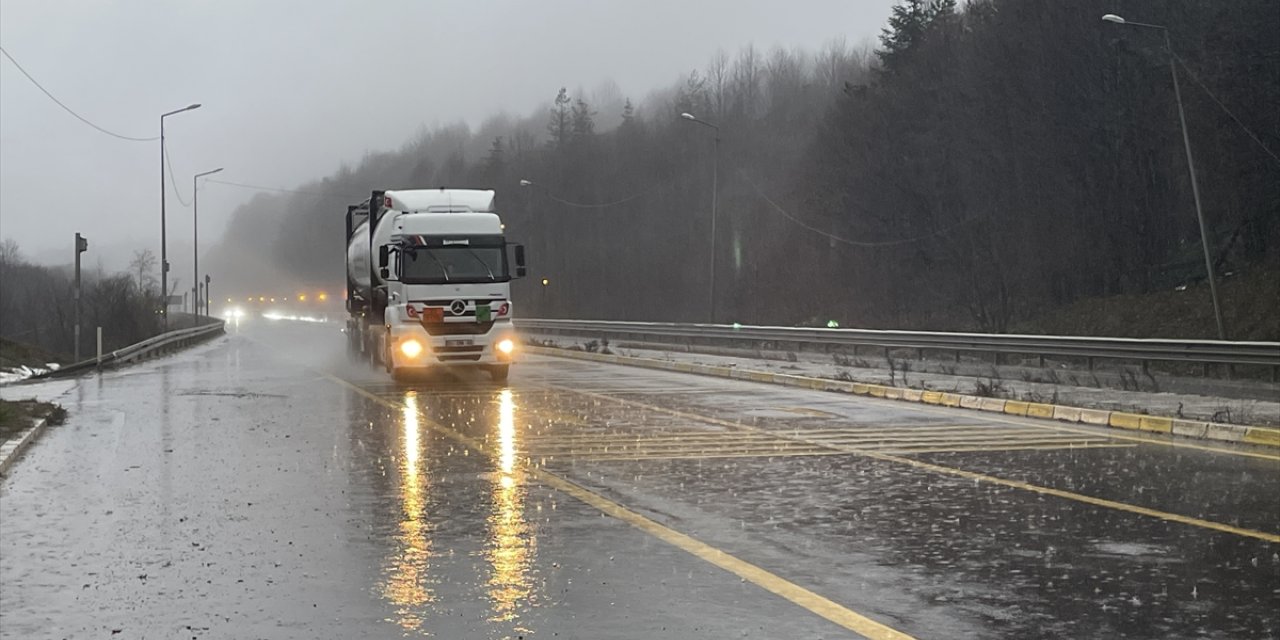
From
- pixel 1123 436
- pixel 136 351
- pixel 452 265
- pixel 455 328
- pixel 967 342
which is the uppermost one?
pixel 452 265

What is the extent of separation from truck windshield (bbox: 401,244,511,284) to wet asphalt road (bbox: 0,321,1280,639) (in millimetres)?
7653

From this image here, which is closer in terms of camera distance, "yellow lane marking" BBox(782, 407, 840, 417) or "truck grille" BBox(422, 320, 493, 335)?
"yellow lane marking" BBox(782, 407, 840, 417)

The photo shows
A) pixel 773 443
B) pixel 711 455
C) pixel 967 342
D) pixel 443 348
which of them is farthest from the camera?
pixel 967 342

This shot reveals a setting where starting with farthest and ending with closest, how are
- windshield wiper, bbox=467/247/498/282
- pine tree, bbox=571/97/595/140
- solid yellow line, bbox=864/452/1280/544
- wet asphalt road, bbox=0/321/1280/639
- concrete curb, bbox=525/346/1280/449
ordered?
1. pine tree, bbox=571/97/595/140
2. windshield wiper, bbox=467/247/498/282
3. concrete curb, bbox=525/346/1280/449
4. solid yellow line, bbox=864/452/1280/544
5. wet asphalt road, bbox=0/321/1280/639

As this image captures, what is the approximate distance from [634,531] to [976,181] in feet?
149

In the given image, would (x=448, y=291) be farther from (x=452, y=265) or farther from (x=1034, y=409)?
(x=1034, y=409)

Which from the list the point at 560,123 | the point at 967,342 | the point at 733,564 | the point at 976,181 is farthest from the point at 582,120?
the point at 733,564

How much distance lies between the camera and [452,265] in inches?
938

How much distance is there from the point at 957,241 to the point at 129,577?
47715 mm

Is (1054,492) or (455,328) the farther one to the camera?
(455,328)

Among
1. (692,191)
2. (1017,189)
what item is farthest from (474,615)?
(692,191)

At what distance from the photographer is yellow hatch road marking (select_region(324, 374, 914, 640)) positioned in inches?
231

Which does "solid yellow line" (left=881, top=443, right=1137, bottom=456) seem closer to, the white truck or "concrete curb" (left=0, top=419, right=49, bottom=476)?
"concrete curb" (left=0, top=419, right=49, bottom=476)

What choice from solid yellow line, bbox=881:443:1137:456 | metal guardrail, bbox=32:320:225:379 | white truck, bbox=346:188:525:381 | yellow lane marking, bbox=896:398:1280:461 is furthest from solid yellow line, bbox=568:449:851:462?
metal guardrail, bbox=32:320:225:379
